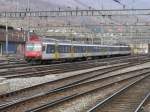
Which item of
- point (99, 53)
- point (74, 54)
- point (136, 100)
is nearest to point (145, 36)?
point (99, 53)

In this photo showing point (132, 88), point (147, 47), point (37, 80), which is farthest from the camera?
point (147, 47)

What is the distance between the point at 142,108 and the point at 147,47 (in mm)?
122994

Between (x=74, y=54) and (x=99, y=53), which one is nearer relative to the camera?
(x=74, y=54)

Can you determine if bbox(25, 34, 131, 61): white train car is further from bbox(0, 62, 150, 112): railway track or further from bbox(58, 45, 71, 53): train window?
bbox(0, 62, 150, 112): railway track

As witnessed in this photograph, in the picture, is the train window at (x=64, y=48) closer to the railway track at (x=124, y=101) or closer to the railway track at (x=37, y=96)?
the railway track at (x=37, y=96)

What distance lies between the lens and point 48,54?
138 feet

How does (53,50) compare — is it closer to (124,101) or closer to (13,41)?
(124,101)

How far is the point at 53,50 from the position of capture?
4325 cm

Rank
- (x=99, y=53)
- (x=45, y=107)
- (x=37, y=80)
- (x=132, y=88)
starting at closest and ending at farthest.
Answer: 1. (x=45, y=107)
2. (x=132, y=88)
3. (x=37, y=80)
4. (x=99, y=53)

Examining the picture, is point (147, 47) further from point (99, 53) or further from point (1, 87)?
point (1, 87)

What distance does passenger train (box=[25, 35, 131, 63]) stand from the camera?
41.4m

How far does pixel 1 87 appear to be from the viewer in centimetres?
1697

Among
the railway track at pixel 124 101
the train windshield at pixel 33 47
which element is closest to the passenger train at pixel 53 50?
the train windshield at pixel 33 47

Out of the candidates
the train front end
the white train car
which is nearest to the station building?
the white train car
